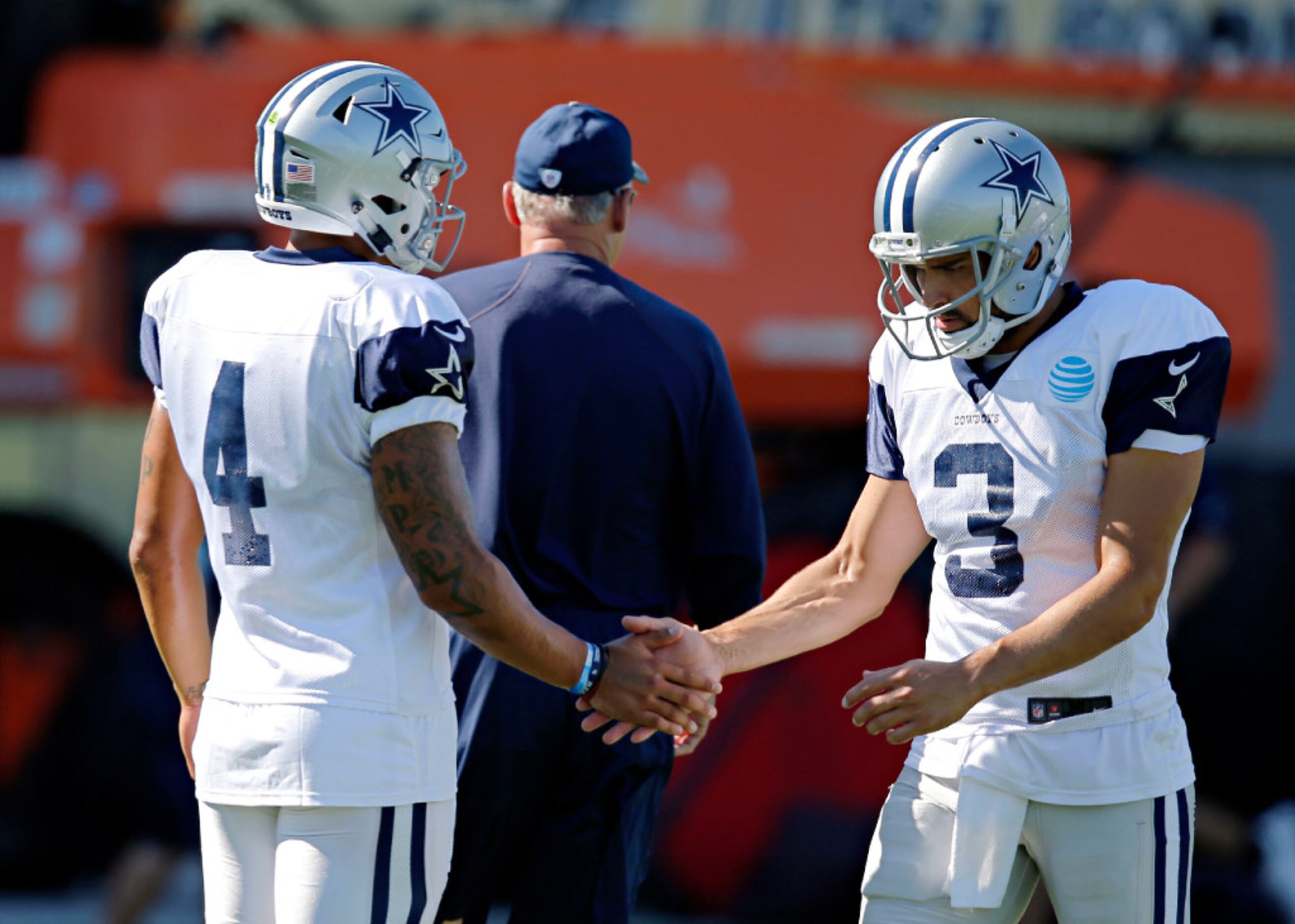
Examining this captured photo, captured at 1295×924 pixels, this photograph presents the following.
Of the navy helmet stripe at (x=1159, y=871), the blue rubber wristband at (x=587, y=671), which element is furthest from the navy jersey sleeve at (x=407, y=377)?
the navy helmet stripe at (x=1159, y=871)

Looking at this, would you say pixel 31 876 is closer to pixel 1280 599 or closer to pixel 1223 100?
pixel 1280 599

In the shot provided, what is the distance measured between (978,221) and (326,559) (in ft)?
3.59

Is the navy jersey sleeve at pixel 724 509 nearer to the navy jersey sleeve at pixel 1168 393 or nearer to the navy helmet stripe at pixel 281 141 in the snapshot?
the navy jersey sleeve at pixel 1168 393

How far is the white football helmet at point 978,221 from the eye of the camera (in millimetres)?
2410

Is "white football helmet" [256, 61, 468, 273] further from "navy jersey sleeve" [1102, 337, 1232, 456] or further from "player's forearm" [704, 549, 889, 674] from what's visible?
"navy jersey sleeve" [1102, 337, 1232, 456]

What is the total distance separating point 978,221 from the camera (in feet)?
7.91

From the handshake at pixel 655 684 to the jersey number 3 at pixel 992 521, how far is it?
48cm

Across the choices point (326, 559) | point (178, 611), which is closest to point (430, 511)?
point (326, 559)

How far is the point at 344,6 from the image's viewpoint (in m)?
6.05

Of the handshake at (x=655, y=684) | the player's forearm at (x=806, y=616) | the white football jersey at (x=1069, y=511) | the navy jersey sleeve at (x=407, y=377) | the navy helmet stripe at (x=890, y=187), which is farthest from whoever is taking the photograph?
the player's forearm at (x=806, y=616)

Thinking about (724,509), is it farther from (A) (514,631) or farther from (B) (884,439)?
(A) (514,631)

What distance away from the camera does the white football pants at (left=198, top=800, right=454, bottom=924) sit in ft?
6.99

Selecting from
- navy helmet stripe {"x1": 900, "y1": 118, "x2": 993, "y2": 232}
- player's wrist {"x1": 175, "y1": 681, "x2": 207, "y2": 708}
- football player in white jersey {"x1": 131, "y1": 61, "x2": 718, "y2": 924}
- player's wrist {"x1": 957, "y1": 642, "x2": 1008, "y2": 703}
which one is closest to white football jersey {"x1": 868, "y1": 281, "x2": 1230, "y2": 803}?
player's wrist {"x1": 957, "y1": 642, "x2": 1008, "y2": 703}

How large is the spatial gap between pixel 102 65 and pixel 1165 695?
4733 mm
